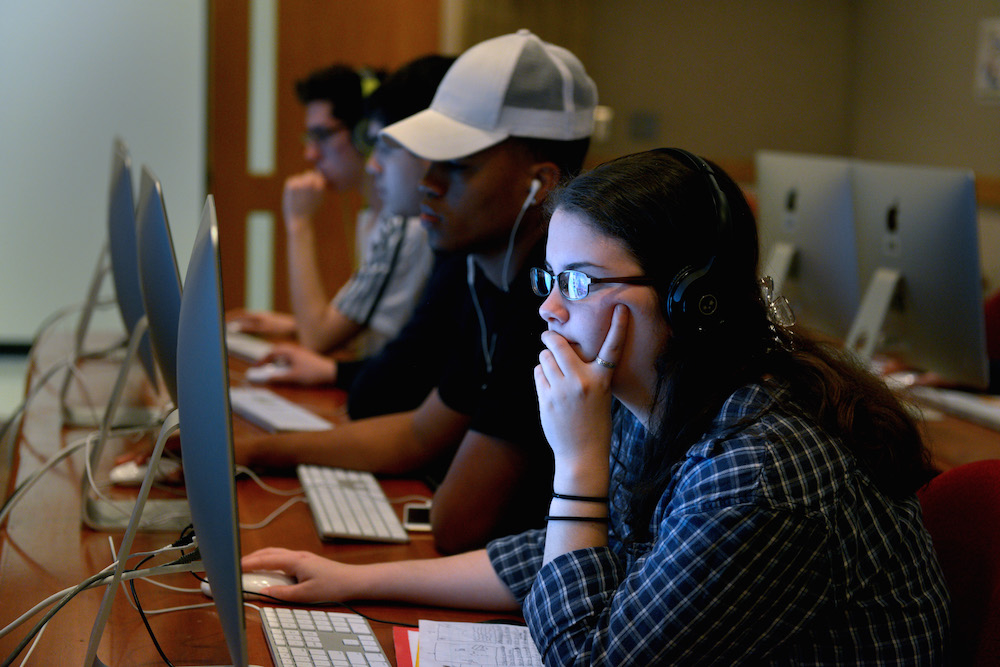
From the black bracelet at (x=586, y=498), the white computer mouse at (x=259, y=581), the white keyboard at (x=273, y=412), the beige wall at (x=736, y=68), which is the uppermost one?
the beige wall at (x=736, y=68)

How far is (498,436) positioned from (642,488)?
1.05ft

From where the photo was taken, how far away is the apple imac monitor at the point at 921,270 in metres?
1.75


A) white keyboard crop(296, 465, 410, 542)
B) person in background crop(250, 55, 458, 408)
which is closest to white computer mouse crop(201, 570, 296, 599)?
white keyboard crop(296, 465, 410, 542)

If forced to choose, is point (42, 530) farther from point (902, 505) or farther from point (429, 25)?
point (429, 25)

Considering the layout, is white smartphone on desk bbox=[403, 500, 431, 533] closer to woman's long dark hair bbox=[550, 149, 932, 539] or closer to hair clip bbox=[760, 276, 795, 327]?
woman's long dark hair bbox=[550, 149, 932, 539]

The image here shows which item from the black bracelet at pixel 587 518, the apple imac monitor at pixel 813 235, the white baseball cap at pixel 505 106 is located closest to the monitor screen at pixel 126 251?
the white baseball cap at pixel 505 106

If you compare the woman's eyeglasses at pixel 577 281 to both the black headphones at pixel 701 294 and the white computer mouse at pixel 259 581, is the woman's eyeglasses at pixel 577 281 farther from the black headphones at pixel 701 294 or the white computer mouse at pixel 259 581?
the white computer mouse at pixel 259 581

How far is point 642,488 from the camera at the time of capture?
1.00m

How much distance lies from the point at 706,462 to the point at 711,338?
0.13 meters

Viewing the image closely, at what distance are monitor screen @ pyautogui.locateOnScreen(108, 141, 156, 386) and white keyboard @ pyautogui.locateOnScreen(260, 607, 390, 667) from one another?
545 mm

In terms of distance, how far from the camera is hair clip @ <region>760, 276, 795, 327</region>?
101 centimetres

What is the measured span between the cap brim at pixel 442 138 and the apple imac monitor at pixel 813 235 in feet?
2.41

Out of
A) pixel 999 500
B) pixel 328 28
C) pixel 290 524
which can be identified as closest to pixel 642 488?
pixel 999 500

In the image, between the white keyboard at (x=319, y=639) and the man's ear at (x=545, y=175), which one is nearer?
the white keyboard at (x=319, y=639)
